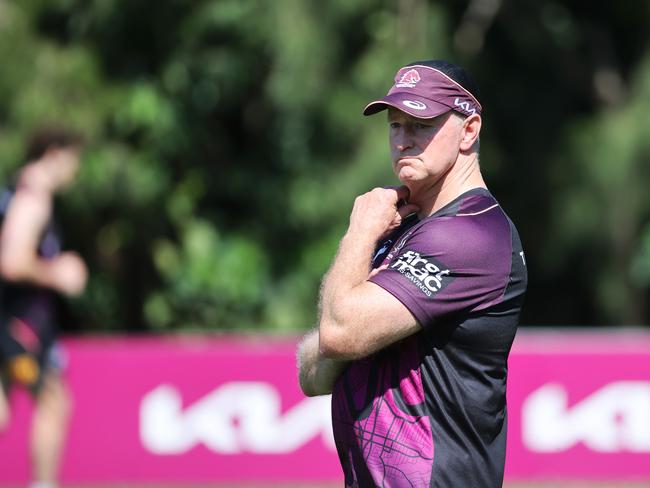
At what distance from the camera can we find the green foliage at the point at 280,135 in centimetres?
1116

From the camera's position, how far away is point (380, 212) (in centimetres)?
306

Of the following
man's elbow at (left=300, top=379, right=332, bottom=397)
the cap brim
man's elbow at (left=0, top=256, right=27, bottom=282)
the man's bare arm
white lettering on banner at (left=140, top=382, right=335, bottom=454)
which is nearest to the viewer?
the man's bare arm

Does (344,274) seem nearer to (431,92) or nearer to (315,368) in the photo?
(315,368)

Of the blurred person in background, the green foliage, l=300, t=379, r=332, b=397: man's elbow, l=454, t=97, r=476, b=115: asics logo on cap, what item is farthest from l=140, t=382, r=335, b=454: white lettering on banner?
l=454, t=97, r=476, b=115: asics logo on cap

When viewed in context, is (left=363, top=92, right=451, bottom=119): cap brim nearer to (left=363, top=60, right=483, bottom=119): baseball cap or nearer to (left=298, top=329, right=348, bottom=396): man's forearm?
(left=363, top=60, right=483, bottom=119): baseball cap

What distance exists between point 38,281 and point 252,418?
2.33 m

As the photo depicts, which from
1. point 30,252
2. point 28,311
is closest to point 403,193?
point 30,252

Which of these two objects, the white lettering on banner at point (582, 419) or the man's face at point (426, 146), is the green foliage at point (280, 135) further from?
the man's face at point (426, 146)

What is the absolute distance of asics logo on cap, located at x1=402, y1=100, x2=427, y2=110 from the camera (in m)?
2.96

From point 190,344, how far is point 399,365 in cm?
614

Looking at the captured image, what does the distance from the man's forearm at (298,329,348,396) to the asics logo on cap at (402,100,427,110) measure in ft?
2.29

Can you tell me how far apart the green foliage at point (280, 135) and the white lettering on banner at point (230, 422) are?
3.18 metres

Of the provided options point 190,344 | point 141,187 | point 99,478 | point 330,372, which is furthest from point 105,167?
point 330,372

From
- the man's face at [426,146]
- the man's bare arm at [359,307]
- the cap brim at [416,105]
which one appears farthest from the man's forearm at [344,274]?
the cap brim at [416,105]
